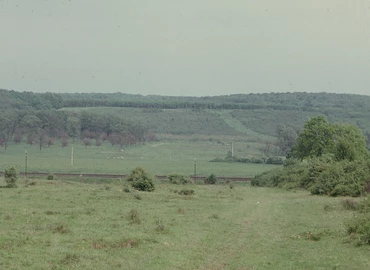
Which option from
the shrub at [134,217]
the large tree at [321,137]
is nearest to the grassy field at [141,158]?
the large tree at [321,137]

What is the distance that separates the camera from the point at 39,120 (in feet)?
416

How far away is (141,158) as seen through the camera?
11025 centimetres

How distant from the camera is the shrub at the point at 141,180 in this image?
45.2m

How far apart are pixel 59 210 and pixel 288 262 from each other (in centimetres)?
1272

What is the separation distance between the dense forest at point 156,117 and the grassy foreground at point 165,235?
8508 cm

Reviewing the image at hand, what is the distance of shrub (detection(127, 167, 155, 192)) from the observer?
45.2 m

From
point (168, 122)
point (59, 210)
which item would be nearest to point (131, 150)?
point (168, 122)

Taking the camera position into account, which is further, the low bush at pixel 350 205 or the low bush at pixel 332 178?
the low bush at pixel 332 178

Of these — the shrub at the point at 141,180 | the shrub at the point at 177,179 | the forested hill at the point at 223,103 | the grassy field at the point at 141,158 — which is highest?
the forested hill at the point at 223,103

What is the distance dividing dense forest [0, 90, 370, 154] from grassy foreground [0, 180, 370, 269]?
85.1m

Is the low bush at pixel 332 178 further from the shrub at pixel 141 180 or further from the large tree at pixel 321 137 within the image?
the large tree at pixel 321 137

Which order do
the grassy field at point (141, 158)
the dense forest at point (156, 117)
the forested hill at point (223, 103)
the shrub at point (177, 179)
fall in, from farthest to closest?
1. the forested hill at point (223, 103)
2. the dense forest at point (156, 117)
3. the grassy field at point (141, 158)
4. the shrub at point (177, 179)

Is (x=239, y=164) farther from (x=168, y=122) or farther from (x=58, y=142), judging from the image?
(x=168, y=122)

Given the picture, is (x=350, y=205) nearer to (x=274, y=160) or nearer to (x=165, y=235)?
(x=165, y=235)
